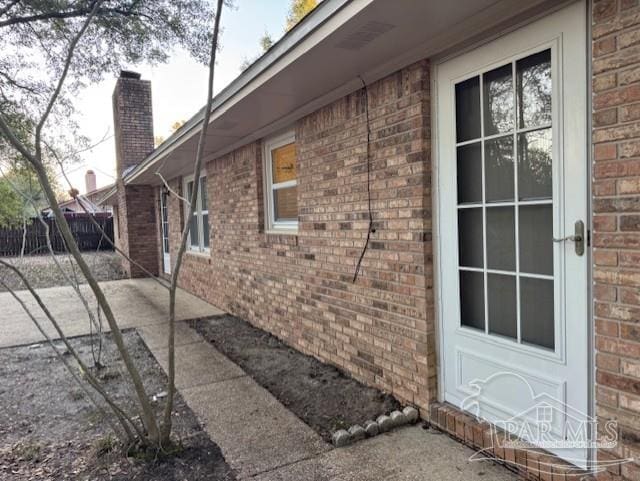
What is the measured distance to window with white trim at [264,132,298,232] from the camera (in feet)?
17.0

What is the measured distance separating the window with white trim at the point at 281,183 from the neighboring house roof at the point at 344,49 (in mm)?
396

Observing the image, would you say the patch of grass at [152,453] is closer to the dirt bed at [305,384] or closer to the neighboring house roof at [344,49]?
the dirt bed at [305,384]

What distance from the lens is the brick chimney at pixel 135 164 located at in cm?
1213

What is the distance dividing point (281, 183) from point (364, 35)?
2.84 metres

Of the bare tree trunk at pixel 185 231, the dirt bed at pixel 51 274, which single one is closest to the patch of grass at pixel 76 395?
the bare tree trunk at pixel 185 231

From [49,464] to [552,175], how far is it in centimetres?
343

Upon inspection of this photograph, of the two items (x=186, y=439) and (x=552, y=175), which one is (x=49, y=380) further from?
(x=552, y=175)

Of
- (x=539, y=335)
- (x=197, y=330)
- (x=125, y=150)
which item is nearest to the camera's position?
(x=539, y=335)

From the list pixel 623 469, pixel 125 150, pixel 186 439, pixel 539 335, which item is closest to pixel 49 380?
pixel 186 439

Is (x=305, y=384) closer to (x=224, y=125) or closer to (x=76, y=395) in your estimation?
(x=76, y=395)

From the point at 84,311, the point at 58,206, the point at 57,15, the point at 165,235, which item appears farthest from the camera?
the point at 165,235

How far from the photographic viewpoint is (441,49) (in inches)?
112

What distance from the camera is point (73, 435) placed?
124 inches

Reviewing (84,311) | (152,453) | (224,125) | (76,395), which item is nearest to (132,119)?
(84,311)
